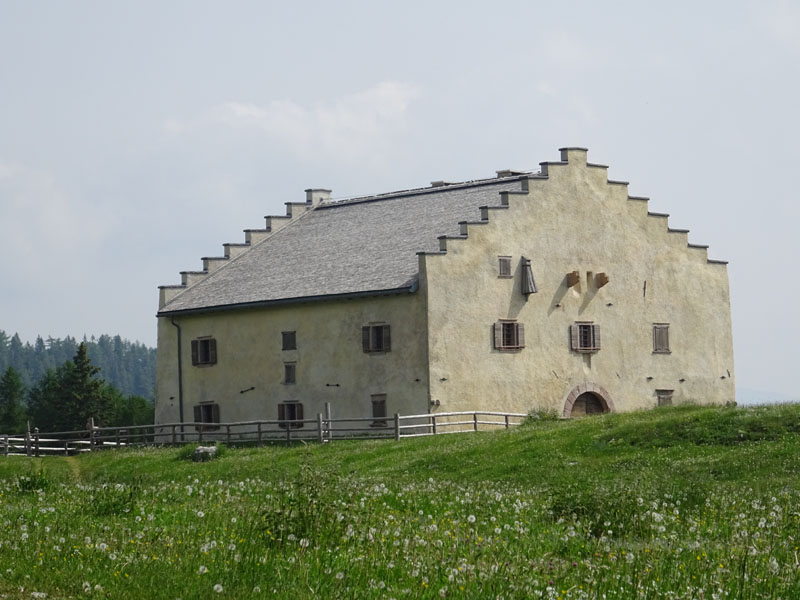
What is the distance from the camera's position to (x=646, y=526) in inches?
611

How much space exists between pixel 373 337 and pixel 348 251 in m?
6.38

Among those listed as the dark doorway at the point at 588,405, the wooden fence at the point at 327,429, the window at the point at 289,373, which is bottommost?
the wooden fence at the point at 327,429

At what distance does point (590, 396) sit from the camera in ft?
169

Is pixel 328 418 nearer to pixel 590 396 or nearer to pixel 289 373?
pixel 289 373

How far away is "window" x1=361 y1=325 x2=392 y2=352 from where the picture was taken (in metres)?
48.8

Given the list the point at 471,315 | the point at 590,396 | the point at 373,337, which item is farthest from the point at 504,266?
the point at 590,396

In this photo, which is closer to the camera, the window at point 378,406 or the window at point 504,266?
the window at point 378,406

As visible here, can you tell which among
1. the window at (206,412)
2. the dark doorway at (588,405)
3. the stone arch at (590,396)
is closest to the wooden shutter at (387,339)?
the stone arch at (590,396)

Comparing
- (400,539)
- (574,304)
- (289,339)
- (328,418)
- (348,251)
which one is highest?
(348,251)

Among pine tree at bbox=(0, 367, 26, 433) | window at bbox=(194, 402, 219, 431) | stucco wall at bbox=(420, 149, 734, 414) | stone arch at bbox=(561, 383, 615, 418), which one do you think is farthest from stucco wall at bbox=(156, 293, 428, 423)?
pine tree at bbox=(0, 367, 26, 433)

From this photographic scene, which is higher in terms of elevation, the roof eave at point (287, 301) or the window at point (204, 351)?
the roof eave at point (287, 301)

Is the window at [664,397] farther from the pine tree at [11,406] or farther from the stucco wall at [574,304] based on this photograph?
the pine tree at [11,406]

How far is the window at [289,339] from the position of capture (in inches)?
2025

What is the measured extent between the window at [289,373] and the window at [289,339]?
0.69m
